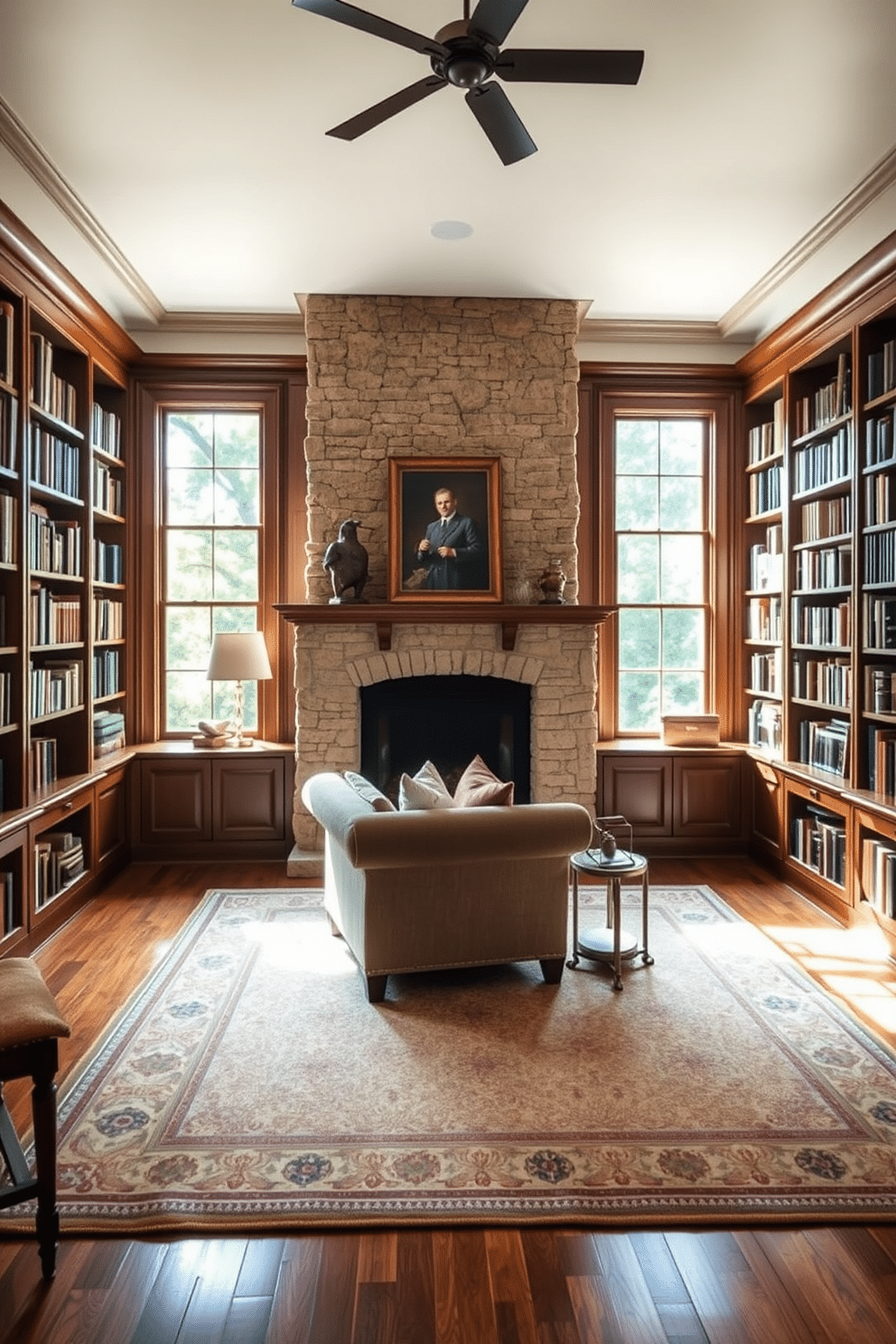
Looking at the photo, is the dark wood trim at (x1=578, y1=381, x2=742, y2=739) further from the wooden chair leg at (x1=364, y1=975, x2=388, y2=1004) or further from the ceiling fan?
the ceiling fan

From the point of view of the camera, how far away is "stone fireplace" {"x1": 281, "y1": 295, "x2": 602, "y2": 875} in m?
5.46

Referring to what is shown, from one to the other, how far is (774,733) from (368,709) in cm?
267

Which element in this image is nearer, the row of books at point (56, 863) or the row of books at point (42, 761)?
the row of books at point (56, 863)

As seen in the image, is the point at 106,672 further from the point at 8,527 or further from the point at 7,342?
the point at 7,342

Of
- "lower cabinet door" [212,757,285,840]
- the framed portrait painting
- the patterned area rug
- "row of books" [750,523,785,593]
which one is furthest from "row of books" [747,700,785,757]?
"lower cabinet door" [212,757,285,840]

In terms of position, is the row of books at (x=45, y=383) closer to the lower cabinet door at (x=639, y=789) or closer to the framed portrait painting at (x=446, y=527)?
the framed portrait painting at (x=446, y=527)

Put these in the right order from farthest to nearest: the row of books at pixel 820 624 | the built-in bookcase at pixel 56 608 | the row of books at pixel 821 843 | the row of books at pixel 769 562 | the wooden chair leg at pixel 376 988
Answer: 1. the row of books at pixel 769 562
2. the row of books at pixel 820 624
3. the row of books at pixel 821 843
4. the built-in bookcase at pixel 56 608
5. the wooden chair leg at pixel 376 988

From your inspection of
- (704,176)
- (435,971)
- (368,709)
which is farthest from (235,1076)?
(704,176)

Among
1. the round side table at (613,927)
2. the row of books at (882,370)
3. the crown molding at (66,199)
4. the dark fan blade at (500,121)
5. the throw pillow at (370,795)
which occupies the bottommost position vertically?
the round side table at (613,927)

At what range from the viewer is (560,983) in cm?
365

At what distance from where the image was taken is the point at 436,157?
144 inches

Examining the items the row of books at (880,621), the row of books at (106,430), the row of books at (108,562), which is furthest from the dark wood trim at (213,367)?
the row of books at (880,621)

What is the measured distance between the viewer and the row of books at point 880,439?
4246 millimetres

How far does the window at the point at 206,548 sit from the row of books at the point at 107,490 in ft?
1.07
